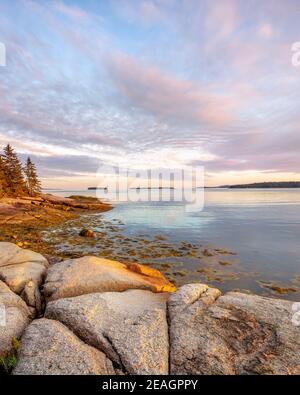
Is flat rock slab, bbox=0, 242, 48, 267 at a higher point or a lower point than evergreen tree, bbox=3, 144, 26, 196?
lower

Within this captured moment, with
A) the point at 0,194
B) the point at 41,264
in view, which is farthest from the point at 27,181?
the point at 41,264

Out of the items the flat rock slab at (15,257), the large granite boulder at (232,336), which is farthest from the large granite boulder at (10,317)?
the large granite boulder at (232,336)

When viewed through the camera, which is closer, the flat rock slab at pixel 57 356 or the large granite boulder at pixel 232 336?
the flat rock slab at pixel 57 356

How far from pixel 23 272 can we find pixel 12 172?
58688mm

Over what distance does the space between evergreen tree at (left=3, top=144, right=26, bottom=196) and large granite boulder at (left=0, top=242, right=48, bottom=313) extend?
2070 inches

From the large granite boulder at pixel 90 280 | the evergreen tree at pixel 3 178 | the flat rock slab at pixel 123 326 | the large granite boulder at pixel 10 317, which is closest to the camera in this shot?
the flat rock slab at pixel 123 326

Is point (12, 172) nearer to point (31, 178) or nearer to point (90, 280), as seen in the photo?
point (31, 178)

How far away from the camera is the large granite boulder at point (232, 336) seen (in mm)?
4434

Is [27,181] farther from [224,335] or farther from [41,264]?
[224,335]

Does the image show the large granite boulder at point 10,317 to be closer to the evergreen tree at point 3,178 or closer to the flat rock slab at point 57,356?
the flat rock slab at point 57,356

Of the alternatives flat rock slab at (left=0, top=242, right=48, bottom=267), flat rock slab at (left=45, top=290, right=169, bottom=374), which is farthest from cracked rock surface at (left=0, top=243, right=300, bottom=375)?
flat rock slab at (left=0, top=242, right=48, bottom=267)

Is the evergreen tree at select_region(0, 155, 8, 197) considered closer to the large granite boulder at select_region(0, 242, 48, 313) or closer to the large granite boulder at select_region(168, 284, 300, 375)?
the large granite boulder at select_region(0, 242, 48, 313)

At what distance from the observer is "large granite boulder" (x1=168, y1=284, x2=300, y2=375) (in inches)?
175

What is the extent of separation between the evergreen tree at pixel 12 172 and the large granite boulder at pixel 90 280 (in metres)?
55.7
